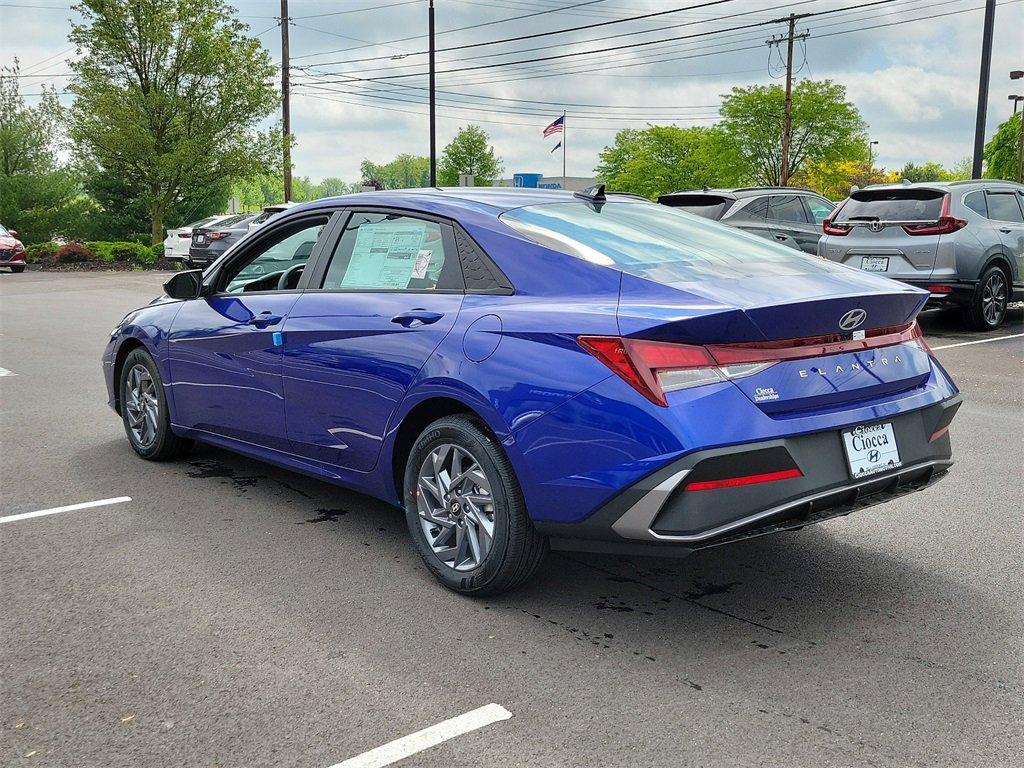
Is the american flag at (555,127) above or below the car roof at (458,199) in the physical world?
above

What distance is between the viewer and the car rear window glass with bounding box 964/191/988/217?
1296cm

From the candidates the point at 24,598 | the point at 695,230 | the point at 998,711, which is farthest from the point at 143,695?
the point at 695,230

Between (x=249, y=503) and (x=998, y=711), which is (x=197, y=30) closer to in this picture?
(x=249, y=503)

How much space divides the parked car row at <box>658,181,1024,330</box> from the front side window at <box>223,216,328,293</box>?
25.4ft

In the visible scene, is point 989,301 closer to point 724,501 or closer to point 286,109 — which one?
point 724,501

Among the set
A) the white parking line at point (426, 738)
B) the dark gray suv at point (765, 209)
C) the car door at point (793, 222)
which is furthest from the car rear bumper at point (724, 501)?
the car door at point (793, 222)

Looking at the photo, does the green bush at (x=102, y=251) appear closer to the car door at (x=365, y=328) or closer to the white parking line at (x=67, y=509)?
the white parking line at (x=67, y=509)

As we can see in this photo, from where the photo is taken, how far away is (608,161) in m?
99.1

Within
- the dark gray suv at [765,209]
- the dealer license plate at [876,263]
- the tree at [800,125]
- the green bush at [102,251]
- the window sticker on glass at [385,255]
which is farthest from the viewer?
A: the tree at [800,125]

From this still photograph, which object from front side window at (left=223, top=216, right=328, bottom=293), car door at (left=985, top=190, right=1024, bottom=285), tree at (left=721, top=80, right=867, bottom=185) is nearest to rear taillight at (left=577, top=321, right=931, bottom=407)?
front side window at (left=223, top=216, right=328, bottom=293)

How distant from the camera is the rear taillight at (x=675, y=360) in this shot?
3.41m

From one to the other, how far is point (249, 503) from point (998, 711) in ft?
12.0

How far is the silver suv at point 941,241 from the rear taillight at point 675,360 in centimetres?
974

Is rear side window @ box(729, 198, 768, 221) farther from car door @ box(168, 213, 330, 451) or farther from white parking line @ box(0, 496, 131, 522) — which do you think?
white parking line @ box(0, 496, 131, 522)
